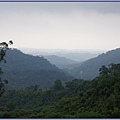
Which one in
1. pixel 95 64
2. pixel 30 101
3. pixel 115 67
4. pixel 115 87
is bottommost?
pixel 30 101

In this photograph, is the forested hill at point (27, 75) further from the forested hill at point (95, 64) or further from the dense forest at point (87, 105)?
the dense forest at point (87, 105)

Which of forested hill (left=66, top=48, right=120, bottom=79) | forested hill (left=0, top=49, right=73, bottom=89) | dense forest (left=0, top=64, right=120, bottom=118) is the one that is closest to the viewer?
dense forest (left=0, top=64, right=120, bottom=118)

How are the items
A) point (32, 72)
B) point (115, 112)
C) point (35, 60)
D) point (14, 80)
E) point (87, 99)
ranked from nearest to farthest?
point (115, 112)
point (87, 99)
point (14, 80)
point (32, 72)
point (35, 60)

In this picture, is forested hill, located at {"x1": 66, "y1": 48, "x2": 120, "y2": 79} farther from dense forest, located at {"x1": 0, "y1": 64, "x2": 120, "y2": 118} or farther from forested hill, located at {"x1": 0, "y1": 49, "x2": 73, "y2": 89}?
dense forest, located at {"x1": 0, "y1": 64, "x2": 120, "y2": 118}

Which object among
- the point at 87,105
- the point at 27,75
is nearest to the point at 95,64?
the point at 27,75

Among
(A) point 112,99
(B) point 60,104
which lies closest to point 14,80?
(B) point 60,104

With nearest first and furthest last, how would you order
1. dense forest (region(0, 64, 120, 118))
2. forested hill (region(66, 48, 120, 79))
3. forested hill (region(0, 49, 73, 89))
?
dense forest (region(0, 64, 120, 118)) → forested hill (region(0, 49, 73, 89)) → forested hill (region(66, 48, 120, 79))

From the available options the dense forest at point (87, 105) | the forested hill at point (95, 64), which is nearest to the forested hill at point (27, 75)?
the forested hill at point (95, 64)

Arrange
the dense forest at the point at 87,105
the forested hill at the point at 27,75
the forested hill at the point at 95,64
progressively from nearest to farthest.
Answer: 1. the dense forest at the point at 87,105
2. the forested hill at the point at 27,75
3. the forested hill at the point at 95,64

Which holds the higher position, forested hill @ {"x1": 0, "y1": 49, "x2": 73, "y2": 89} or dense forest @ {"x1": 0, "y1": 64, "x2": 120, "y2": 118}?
forested hill @ {"x1": 0, "y1": 49, "x2": 73, "y2": 89}

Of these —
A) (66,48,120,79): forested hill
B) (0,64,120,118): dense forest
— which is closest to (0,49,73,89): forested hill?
(66,48,120,79): forested hill

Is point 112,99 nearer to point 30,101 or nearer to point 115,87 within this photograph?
point 115,87
